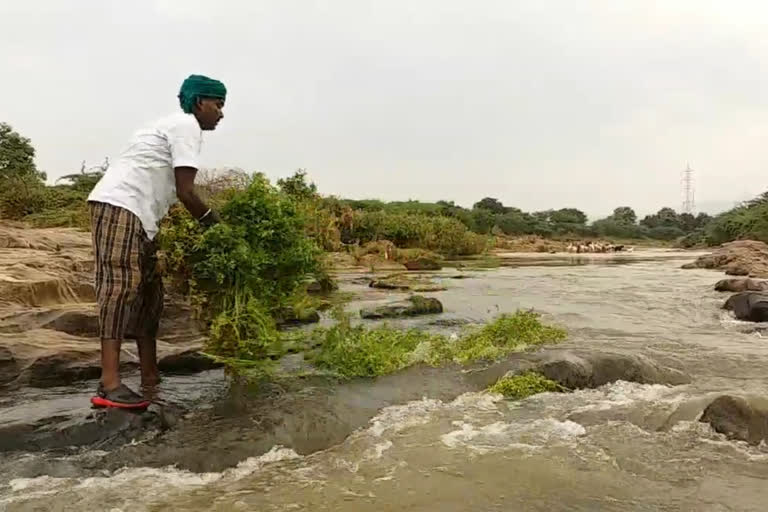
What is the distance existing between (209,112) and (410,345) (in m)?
3.62

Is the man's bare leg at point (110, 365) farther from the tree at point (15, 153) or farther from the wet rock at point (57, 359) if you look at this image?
the tree at point (15, 153)

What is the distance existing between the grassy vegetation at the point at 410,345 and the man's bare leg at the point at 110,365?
2.05m

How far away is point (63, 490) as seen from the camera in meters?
Result: 3.78

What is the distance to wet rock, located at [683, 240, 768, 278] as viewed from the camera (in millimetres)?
20417

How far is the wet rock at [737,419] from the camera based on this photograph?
4.71 meters

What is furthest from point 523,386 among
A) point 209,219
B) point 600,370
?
point 209,219

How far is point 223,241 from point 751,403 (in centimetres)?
428

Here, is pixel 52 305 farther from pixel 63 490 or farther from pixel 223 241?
pixel 63 490

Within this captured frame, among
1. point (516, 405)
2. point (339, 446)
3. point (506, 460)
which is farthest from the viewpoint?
point (516, 405)

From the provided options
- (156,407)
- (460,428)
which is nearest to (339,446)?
(460,428)

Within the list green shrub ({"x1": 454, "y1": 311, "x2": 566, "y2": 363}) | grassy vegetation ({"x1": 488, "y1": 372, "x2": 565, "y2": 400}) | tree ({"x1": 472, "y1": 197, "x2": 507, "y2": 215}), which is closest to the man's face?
grassy vegetation ({"x1": 488, "y1": 372, "x2": 565, "y2": 400})

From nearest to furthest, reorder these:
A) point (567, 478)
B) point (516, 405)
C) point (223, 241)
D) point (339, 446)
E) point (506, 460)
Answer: point (567, 478), point (506, 460), point (339, 446), point (223, 241), point (516, 405)

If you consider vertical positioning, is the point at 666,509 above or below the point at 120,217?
below

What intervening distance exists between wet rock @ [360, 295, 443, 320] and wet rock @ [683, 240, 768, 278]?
42.1 feet
